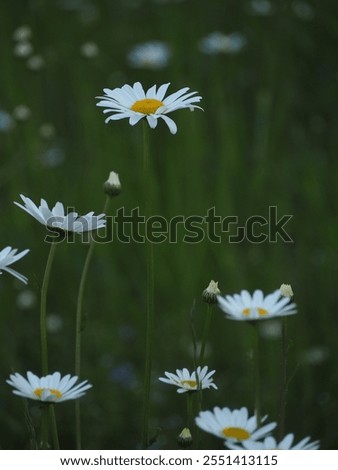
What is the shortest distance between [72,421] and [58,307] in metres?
0.35

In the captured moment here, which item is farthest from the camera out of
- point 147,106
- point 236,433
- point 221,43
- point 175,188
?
point 221,43

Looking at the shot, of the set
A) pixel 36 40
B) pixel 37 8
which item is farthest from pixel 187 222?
pixel 37 8

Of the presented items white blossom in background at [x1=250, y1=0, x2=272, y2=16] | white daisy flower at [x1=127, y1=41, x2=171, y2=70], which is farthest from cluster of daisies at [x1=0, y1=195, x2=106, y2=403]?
white blossom in background at [x1=250, y1=0, x2=272, y2=16]

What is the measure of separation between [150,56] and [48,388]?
1525mm

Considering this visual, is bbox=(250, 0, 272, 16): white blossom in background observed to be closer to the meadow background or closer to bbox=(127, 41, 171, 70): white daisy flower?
the meadow background

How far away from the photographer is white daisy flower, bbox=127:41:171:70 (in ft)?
6.93

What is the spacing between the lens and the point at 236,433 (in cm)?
71

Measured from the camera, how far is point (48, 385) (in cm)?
74

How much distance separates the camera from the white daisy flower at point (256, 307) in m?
0.75

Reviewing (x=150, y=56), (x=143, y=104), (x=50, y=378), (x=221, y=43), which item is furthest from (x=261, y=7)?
(x=50, y=378)

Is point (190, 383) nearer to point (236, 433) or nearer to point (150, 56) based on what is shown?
point (236, 433)

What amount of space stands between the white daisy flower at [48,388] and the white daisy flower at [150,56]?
148 cm

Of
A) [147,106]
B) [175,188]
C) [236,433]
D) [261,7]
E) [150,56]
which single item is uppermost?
[261,7]

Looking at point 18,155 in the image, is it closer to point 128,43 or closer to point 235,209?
point 235,209
